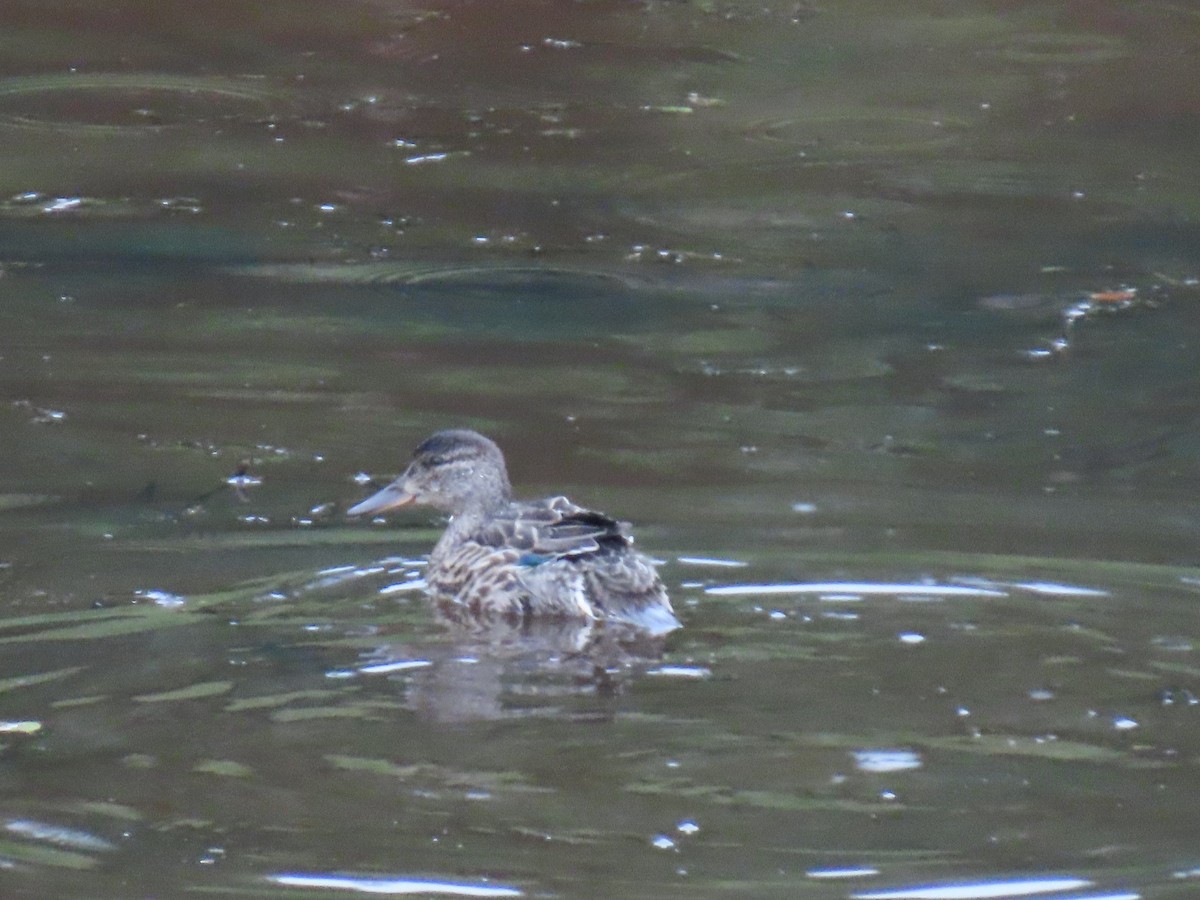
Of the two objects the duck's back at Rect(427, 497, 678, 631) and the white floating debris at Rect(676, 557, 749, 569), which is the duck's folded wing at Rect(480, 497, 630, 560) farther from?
the white floating debris at Rect(676, 557, 749, 569)

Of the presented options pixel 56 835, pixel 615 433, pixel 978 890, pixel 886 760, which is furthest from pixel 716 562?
pixel 56 835

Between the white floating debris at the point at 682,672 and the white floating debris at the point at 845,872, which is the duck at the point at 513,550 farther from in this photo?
the white floating debris at the point at 845,872

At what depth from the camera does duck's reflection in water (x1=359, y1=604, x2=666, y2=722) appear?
6.25 m

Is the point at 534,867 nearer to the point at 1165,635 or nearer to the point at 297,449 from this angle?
the point at 1165,635

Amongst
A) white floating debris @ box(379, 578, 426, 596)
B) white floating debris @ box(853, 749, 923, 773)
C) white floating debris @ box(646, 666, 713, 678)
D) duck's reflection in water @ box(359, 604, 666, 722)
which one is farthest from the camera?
white floating debris @ box(379, 578, 426, 596)

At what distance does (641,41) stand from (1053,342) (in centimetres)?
463

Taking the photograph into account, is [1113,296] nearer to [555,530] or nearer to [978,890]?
[555,530]

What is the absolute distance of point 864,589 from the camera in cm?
722

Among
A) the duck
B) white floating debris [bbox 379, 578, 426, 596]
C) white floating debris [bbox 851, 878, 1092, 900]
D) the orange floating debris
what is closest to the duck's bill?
the duck

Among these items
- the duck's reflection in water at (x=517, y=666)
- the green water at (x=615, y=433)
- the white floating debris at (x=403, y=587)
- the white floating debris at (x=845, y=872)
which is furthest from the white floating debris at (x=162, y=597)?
the white floating debris at (x=845, y=872)

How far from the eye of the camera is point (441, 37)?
1442 cm

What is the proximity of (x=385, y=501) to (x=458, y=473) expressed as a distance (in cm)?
29

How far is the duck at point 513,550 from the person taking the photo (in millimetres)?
7133

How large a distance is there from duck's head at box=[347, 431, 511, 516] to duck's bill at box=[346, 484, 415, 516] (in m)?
0.02
